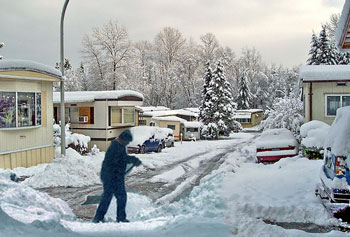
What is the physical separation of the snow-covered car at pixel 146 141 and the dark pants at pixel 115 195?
805 centimetres

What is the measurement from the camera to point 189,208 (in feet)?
19.8

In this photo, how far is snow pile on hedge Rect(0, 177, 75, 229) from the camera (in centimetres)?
487

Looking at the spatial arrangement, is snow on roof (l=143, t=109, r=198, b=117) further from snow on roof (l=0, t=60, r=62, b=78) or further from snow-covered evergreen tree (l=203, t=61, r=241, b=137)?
snow on roof (l=0, t=60, r=62, b=78)

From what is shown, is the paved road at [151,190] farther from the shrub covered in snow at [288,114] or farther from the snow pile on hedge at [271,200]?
the shrub covered in snow at [288,114]

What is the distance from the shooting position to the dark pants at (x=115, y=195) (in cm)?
497

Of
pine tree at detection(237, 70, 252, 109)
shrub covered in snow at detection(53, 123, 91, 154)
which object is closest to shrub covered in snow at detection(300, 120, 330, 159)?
shrub covered in snow at detection(53, 123, 91, 154)

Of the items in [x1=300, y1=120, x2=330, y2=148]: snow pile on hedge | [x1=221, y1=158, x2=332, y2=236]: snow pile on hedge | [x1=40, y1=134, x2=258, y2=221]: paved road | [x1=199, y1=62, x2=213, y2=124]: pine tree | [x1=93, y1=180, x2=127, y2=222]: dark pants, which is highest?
[x1=199, y1=62, x2=213, y2=124]: pine tree

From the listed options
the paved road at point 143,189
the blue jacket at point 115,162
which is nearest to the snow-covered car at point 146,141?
the paved road at point 143,189

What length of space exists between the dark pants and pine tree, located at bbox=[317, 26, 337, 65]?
89.9ft

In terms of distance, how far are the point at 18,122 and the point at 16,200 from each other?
4.94 meters

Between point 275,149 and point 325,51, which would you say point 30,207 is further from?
point 325,51

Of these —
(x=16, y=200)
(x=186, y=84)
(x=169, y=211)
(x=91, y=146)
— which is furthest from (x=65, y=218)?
(x=186, y=84)

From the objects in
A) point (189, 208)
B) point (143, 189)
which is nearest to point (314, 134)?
point (143, 189)

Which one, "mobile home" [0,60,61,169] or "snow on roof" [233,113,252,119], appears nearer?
"mobile home" [0,60,61,169]
